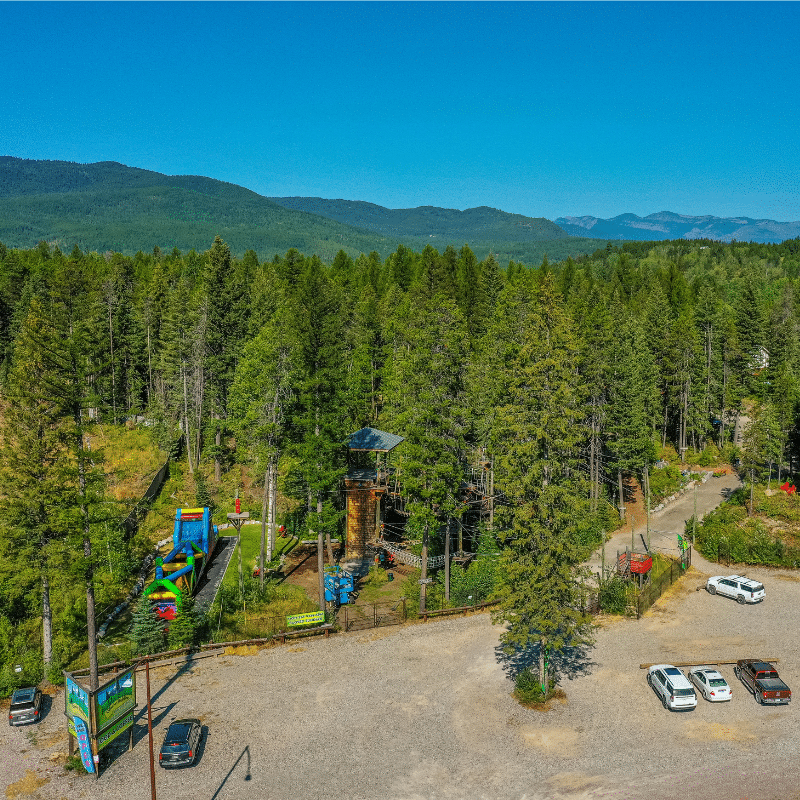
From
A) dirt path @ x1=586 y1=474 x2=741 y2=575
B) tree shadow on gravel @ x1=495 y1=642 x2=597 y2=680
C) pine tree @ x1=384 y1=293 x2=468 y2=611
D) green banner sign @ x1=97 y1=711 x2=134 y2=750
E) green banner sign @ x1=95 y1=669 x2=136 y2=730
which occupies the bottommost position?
dirt path @ x1=586 y1=474 x2=741 y2=575

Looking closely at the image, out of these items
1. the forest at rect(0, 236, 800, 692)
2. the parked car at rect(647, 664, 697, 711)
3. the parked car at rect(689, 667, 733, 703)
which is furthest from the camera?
the parked car at rect(689, 667, 733, 703)

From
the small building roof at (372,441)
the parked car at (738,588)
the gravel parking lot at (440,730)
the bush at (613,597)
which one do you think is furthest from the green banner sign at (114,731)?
the parked car at (738,588)

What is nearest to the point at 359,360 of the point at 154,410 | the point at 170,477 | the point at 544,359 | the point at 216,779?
the point at 170,477

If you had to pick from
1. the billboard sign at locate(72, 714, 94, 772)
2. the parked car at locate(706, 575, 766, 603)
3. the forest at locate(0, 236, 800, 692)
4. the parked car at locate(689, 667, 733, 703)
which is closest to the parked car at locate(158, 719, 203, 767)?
the billboard sign at locate(72, 714, 94, 772)

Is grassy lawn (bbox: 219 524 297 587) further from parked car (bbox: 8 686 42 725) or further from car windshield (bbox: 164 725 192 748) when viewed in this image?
car windshield (bbox: 164 725 192 748)

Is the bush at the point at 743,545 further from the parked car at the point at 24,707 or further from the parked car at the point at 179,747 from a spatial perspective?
the parked car at the point at 24,707

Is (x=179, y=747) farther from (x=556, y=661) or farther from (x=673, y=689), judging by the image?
(x=673, y=689)

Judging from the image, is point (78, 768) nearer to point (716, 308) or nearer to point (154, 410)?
point (154, 410)
